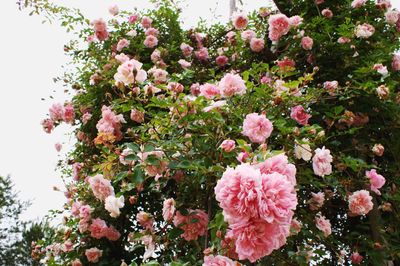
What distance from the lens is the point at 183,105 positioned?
5.54ft

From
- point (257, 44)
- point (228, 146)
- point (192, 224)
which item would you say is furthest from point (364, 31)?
point (192, 224)

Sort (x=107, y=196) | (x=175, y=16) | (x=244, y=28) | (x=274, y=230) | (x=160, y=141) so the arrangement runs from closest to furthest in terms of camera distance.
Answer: (x=274, y=230)
(x=160, y=141)
(x=107, y=196)
(x=244, y=28)
(x=175, y=16)

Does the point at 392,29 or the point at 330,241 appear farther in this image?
the point at 392,29

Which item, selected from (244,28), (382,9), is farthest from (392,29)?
(244,28)

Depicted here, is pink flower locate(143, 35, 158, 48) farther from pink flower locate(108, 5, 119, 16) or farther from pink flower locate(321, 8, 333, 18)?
pink flower locate(321, 8, 333, 18)

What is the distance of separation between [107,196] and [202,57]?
1877 millimetres

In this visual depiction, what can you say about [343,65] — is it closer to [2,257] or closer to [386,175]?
[386,175]

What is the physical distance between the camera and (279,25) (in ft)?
8.96

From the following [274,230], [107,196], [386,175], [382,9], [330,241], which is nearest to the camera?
[274,230]

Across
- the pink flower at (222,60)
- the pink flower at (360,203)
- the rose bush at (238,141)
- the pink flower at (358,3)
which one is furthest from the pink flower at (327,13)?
the pink flower at (360,203)

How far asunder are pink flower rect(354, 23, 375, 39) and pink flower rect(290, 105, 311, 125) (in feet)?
3.11

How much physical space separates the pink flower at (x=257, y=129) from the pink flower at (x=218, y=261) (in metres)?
0.54

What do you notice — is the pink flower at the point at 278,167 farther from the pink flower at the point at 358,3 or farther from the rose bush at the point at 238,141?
the pink flower at the point at 358,3

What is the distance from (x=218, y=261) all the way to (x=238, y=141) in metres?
0.39
